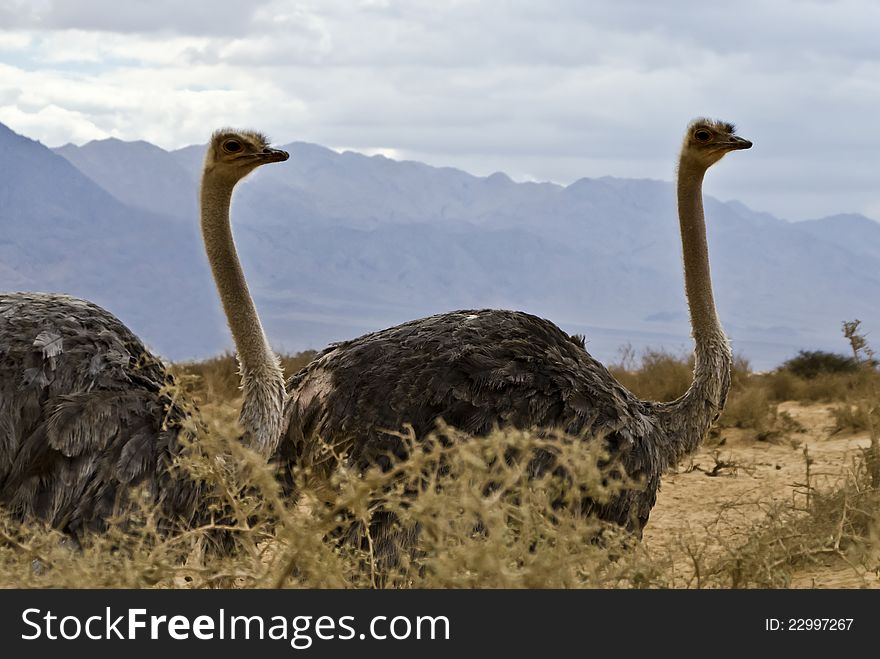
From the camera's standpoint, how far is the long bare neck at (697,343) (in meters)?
5.80

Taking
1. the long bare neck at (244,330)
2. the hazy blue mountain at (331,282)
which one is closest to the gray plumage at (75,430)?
the long bare neck at (244,330)

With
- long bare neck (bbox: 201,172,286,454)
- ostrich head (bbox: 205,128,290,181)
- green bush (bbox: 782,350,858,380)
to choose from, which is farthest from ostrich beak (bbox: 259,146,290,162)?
green bush (bbox: 782,350,858,380)

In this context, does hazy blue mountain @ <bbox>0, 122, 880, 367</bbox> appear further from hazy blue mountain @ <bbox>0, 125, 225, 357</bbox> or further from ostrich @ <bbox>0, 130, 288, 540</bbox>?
ostrich @ <bbox>0, 130, 288, 540</bbox>

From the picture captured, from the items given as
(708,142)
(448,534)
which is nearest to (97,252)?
(708,142)

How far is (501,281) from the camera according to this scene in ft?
624

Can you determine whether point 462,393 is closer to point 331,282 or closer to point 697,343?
point 697,343

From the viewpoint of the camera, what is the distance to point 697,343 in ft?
20.4

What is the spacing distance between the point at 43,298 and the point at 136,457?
796 mm

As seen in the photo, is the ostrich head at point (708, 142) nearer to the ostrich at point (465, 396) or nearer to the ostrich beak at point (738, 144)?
Answer: the ostrich beak at point (738, 144)

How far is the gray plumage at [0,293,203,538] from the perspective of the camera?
454cm

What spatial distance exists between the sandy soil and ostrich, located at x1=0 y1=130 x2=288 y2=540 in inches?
95.5

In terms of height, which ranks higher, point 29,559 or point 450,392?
point 450,392

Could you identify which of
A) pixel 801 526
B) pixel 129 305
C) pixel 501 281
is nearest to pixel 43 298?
pixel 801 526
